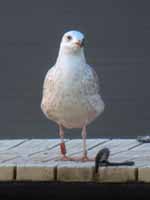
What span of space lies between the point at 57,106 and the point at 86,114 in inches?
6.2

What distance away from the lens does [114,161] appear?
4801 mm

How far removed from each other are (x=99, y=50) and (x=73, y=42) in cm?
374

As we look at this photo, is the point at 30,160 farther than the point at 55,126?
No

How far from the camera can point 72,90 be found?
5.06 meters

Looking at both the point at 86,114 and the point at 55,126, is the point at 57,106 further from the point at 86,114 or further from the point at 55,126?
the point at 55,126

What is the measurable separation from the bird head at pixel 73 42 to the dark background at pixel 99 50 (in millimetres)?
3641

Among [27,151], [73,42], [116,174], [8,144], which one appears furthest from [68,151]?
[116,174]

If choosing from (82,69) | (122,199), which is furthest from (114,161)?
(82,69)

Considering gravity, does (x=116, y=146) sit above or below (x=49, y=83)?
below

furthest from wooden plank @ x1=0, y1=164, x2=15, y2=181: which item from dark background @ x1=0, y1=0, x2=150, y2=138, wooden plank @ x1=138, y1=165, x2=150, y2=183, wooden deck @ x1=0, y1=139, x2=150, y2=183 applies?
dark background @ x1=0, y1=0, x2=150, y2=138

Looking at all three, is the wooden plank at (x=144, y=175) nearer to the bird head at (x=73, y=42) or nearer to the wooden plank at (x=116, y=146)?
the wooden plank at (x=116, y=146)

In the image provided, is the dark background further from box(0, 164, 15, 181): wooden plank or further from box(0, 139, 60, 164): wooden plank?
box(0, 164, 15, 181): wooden plank

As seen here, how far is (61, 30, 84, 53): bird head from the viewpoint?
16.9 ft

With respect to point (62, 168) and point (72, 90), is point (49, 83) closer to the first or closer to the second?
point (72, 90)
